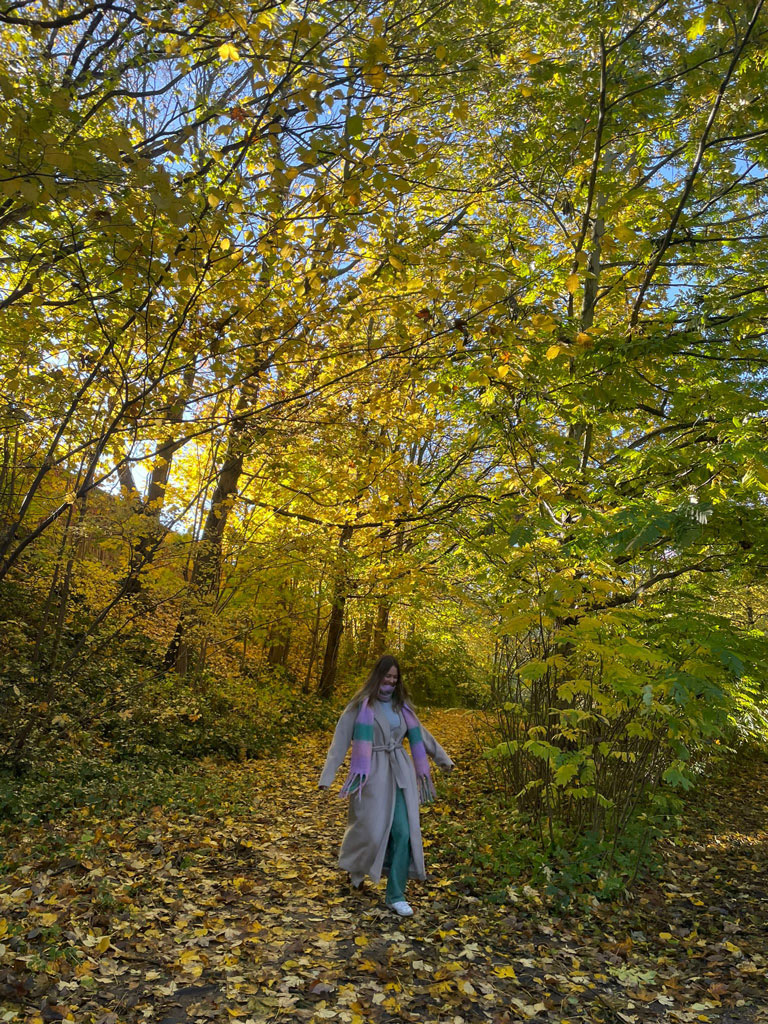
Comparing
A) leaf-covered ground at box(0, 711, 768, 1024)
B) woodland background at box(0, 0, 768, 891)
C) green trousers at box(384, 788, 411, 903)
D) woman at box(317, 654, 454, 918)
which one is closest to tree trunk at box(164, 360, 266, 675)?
→ woodland background at box(0, 0, 768, 891)

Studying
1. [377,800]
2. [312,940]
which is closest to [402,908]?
[377,800]

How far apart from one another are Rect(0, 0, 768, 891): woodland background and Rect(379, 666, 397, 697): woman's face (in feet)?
3.58

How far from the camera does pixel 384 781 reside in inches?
191

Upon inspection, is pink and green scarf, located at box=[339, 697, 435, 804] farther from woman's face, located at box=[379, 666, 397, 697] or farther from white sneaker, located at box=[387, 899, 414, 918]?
white sneaker, located at box=[387, 899, 414, 918]

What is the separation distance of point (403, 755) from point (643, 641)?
202 centimetres

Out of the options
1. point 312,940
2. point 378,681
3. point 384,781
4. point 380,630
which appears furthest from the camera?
point 380,630

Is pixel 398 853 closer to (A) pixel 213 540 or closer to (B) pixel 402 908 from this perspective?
(B) pixel 402 908

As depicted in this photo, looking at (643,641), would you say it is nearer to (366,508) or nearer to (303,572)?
(366,508)

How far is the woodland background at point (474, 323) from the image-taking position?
3.89 meters

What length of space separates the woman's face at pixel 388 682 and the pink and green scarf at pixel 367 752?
0.15m

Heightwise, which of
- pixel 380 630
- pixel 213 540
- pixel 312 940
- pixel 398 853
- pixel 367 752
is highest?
pixel 213 540

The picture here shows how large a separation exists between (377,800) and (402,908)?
72 cm

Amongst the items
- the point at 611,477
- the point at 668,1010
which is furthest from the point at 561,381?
the point at 668,1010

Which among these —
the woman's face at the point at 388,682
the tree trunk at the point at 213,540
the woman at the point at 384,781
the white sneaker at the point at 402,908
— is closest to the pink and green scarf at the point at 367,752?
the woman at the point at 384,781
